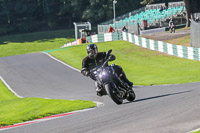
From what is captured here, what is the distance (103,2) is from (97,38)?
35.9m

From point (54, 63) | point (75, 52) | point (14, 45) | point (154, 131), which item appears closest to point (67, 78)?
point (54, 63)

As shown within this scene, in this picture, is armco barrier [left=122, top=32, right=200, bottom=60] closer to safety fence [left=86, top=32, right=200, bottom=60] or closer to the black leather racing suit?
safety fence [left=86, top=32, right=200, bottom=60]

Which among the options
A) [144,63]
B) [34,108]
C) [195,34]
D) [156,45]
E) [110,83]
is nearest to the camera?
[110,83]

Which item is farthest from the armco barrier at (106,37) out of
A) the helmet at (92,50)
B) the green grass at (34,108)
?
the helmet at (92,50)

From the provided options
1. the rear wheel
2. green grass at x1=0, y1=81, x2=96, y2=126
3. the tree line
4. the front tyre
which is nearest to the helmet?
the front tyre

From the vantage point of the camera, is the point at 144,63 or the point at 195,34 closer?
the point at 144,63

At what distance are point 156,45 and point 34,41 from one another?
42.4 metres

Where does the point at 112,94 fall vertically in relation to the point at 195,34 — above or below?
below

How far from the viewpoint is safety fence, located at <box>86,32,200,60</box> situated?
32812 millimetres

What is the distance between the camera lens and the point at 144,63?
3362cm

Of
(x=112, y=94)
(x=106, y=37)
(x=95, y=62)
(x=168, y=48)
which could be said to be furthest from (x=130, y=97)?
(x=106, y=37)

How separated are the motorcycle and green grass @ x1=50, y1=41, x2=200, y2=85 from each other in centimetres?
965

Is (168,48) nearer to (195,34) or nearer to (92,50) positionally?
(195,34)

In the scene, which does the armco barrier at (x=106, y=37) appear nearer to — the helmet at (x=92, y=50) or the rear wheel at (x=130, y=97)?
the rear wheel at (x=130, y=97)
